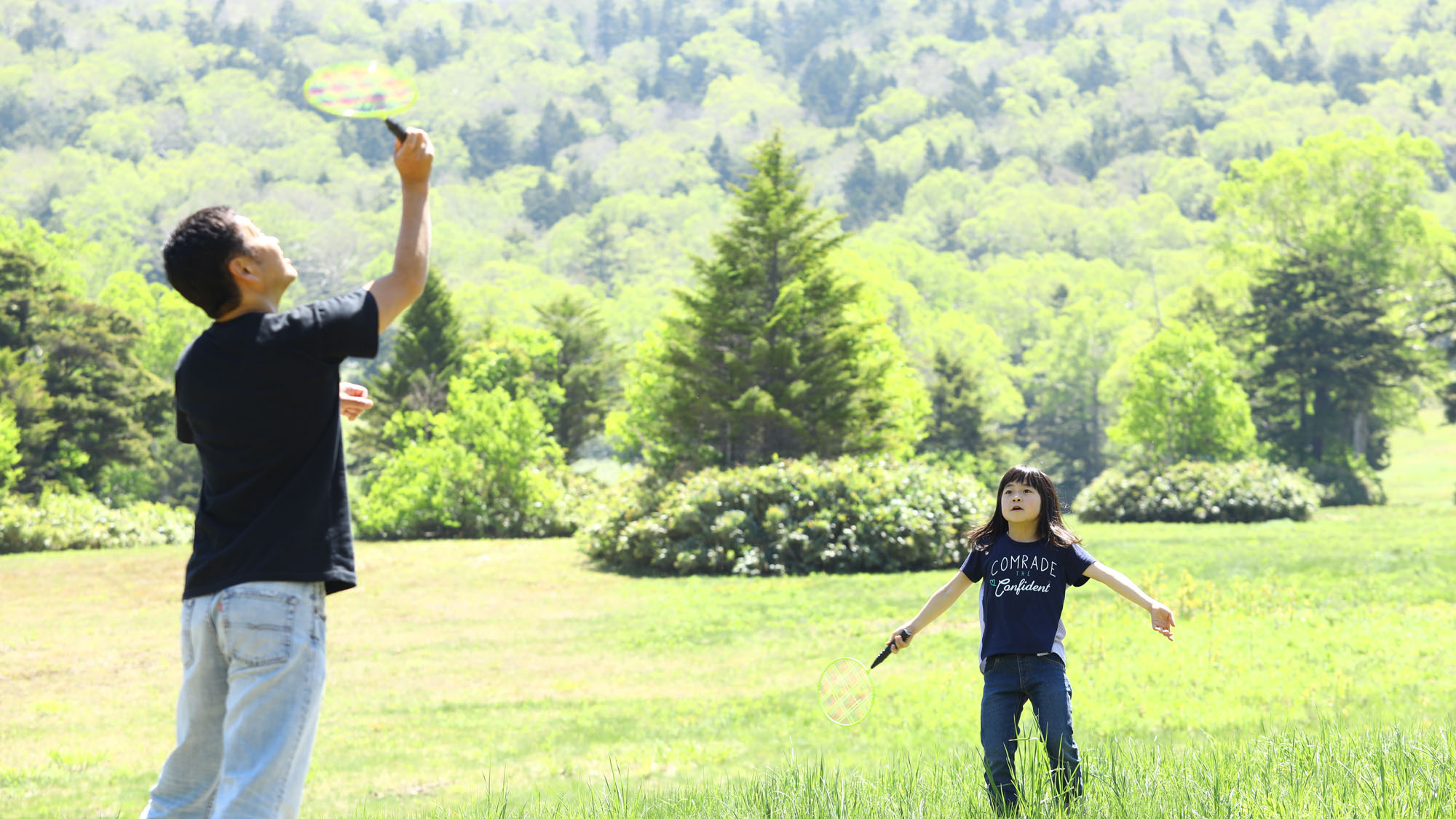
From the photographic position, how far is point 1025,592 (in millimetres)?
4477

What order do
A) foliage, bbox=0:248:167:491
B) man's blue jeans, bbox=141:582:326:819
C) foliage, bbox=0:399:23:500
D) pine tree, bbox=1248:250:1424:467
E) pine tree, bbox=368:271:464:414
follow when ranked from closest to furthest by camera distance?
man's blue jeans, bbox=141:582:326:819, foliage, bbox=0:399:23:500, foliage, bbox=0:248:167:491, pine tree, bbox=1248:250:1424:467, pine tree, bbox=368:271:464:414

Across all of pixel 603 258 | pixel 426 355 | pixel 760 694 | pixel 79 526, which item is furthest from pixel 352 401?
pixel 603 258

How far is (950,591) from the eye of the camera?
185 inches

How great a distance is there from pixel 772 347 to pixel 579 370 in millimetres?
28005

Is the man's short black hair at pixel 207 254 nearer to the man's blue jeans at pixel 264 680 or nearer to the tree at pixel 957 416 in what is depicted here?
the man's blue jeans at pixel 264 680

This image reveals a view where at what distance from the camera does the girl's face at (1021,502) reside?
4.54 meters

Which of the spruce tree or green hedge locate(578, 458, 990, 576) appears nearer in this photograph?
green hedge locate(578, 458, 990, 576)

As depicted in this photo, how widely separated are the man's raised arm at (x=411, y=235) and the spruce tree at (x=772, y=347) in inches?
801

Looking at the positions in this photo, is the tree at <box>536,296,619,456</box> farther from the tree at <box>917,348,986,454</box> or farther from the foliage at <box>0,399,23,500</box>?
the foliage at <box>0,399,23,500</box>

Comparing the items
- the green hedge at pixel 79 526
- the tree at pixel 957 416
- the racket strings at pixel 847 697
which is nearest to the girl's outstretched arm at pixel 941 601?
the racket strings at pixel 847 697

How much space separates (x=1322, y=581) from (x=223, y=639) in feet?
49.7

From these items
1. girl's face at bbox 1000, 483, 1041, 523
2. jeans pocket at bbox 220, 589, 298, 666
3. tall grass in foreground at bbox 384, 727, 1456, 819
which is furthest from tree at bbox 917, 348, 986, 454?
jeans pocket at bbox 220, 589, 298, 666

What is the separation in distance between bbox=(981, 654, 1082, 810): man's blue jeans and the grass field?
113 millimetres

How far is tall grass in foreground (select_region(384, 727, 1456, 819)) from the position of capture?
4.18 m
